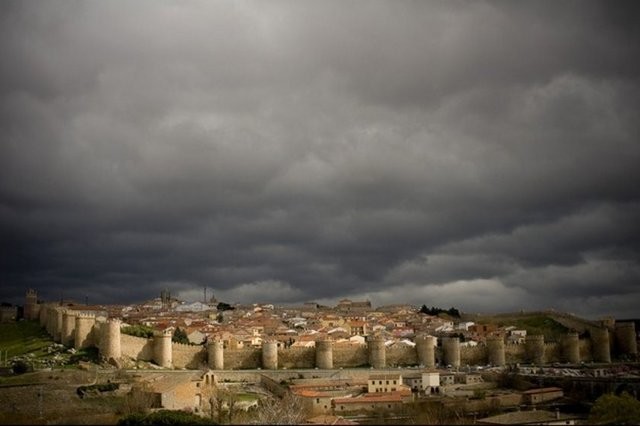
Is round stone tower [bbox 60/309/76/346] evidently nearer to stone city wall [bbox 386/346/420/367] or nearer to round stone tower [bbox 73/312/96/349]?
round stone tower [bbox 73/312/96/349]

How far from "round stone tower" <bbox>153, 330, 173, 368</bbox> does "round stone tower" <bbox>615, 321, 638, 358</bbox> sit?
36.7 meters

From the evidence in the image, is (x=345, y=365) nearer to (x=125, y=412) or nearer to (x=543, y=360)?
(x=543, y=360)

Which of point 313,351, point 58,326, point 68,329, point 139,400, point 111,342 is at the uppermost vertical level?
point 58,326

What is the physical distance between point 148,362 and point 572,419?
27739mm

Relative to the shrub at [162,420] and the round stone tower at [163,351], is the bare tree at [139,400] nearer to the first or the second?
the shrub at [162,420]

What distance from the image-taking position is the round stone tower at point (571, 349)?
209 ft

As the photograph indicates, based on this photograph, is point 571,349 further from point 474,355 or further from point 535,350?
point 474,355

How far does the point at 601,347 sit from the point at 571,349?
3.20 m

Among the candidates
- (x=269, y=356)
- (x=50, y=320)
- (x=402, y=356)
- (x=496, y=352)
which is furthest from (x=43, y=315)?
(x=496, y=352)

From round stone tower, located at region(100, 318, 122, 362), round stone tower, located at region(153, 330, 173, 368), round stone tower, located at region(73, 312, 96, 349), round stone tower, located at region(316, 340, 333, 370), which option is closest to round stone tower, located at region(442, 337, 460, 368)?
round stone tower, located at region(316, 340, 333, 370)

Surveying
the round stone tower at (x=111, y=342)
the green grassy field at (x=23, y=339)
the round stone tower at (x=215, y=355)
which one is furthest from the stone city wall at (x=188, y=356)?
the green grassy field at (x=23, y=339)

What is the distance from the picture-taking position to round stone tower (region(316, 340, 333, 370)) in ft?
185

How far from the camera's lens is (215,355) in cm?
5503

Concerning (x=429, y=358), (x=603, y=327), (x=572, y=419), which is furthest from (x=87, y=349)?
(x=603, y=327)
